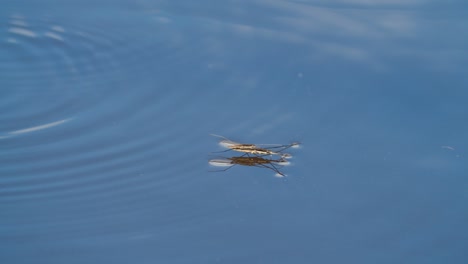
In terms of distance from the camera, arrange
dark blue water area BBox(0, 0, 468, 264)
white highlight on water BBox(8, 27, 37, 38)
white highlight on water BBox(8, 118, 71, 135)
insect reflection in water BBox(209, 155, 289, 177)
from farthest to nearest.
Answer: white highlight on water BBox(8, 27, 37, 38) → white highlight on water BBox(8, 118, 71, 135) → insect reflection in water BBox(209, 155, 289, 177) → dark blue water area BBox(0, 0, 468, 264)

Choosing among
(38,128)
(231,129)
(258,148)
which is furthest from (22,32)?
(258,148)

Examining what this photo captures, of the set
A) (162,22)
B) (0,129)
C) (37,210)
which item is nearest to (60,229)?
(37,210)

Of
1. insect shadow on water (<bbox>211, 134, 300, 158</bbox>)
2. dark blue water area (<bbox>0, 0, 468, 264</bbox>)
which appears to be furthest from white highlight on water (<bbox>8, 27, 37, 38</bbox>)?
insect shadow on water (<bbox>211, 134, 300, 158</bbox>)

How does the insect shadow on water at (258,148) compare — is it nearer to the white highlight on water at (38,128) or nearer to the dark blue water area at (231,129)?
the dark blue water area at (231,129)

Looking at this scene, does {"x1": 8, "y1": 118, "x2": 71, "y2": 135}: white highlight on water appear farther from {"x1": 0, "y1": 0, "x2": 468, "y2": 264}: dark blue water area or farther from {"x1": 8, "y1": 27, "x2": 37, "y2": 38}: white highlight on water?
{"x1": 8, "y1": 27, "x2": 37, "y2": 38}: white highlight on water

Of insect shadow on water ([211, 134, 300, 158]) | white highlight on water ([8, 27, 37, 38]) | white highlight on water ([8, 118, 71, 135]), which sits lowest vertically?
insect shadow on water ([211, 134, 300, 158])

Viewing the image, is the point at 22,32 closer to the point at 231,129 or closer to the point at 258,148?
the point at 231,129

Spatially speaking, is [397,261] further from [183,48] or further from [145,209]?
[183,48]
